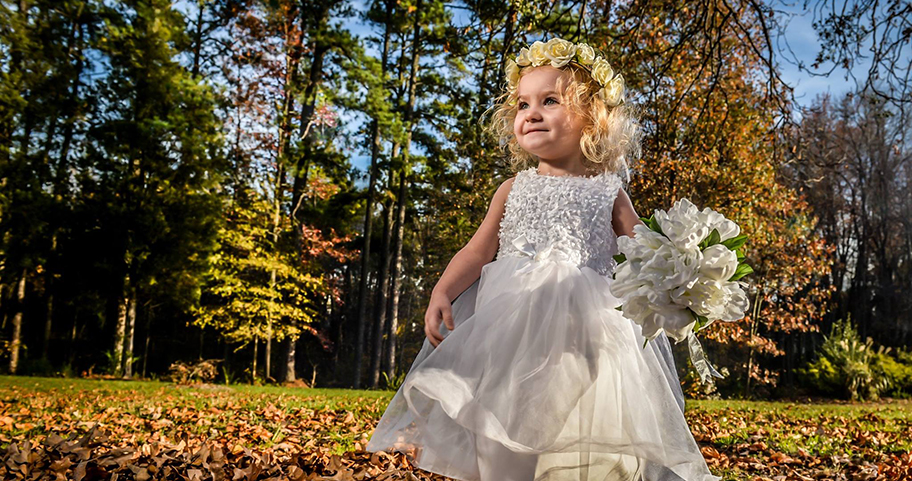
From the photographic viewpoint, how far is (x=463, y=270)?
2393 mm

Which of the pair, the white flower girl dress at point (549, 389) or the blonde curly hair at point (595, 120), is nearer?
the white flower girl dress at point (549, 389)

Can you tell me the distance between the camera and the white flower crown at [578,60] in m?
2.50

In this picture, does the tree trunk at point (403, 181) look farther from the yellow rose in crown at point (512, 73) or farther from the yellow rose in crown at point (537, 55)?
the yellow rose in crown at point (537, 55)

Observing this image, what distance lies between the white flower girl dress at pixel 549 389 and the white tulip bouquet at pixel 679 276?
200 millimetres

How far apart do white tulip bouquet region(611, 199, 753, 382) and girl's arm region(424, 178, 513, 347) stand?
1.93 ft

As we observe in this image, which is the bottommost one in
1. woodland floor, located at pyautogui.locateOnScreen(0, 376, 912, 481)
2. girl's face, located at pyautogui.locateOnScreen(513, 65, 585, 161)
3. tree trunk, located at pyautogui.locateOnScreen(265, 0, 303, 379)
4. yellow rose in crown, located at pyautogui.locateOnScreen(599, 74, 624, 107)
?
woodland floor, located at pyautogui.locateOnScreen(0, 376, 912, 481)

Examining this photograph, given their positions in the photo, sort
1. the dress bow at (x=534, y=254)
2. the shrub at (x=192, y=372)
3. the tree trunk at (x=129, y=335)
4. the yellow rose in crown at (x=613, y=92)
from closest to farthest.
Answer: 1. the dress bow at (x=534, y=254)
2. the yellow rose in crown at (x=613, y=92)
3. the tree trunk at (x=129, y=335)
4. the shrub at (x=192, y=372)

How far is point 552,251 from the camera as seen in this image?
7.51 ft

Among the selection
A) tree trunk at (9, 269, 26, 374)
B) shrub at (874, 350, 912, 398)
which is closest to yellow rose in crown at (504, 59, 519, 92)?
tree trunk at (9, 269, 26, 374)

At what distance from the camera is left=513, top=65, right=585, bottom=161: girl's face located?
8.05 feet

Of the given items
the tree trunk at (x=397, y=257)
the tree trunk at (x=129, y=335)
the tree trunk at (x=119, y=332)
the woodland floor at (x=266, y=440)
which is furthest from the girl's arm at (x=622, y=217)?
the tree trunk at (x=119, y=332)

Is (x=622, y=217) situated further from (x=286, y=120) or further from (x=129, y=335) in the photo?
(x=286, y=120)

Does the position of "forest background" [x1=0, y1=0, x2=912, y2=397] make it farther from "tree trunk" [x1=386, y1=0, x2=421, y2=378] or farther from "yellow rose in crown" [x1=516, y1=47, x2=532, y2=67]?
"yellow rose in crown" [x1=516, y1=47, x2=532, y2=67]

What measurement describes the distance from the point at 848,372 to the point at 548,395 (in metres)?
13.7
